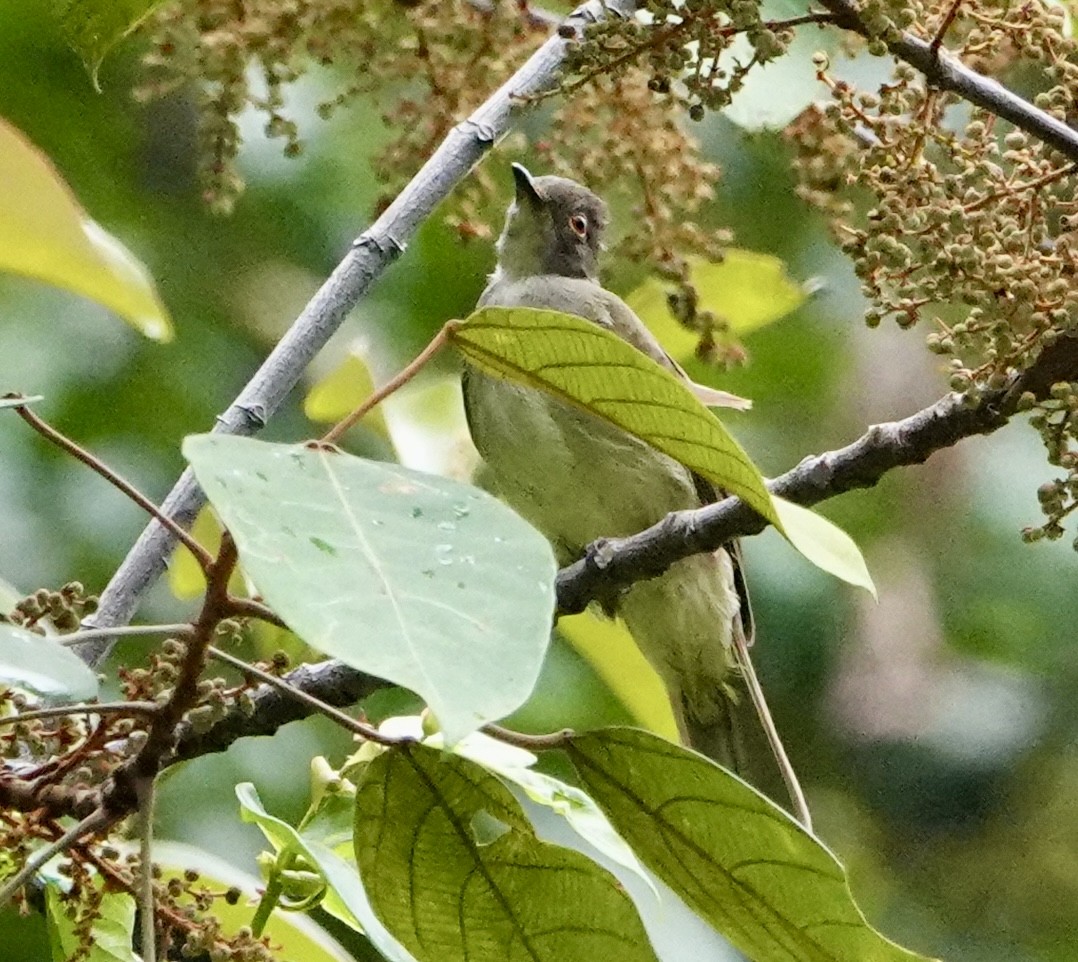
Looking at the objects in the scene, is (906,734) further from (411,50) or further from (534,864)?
(534,864)

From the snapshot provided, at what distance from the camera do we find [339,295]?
1577mm

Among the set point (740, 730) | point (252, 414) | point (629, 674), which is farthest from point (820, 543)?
point (740, 730)

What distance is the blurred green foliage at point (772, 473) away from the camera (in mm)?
3312

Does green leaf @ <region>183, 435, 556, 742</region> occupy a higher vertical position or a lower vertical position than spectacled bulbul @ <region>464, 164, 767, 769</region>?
lower

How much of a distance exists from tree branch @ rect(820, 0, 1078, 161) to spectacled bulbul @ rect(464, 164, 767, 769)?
1.13 metres

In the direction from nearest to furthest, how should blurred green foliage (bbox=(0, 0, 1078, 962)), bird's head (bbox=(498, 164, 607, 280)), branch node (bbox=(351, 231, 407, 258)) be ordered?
branch node (bbox=(351, 231, 407, 258)) → bird's head (bbox=(498, 164, 607, 280)) → blurred green foliage (bbox=(0, 0, 1078, 962))

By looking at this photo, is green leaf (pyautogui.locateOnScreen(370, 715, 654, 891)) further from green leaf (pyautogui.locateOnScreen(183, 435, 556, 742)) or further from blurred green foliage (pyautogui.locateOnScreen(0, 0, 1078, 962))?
blurred green foliage (pyautogui.locateOnScreen(0, 0, 1078, 962))

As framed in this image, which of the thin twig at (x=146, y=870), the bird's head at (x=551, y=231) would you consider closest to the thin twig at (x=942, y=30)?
the thin twig at (x=146, y=870)

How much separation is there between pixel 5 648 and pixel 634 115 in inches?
43.2

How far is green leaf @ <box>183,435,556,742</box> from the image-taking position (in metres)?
0.74

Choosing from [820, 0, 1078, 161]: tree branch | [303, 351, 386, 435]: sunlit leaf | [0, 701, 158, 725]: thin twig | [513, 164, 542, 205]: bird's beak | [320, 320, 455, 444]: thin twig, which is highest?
[513, 164, 542, 205]: bird's beak

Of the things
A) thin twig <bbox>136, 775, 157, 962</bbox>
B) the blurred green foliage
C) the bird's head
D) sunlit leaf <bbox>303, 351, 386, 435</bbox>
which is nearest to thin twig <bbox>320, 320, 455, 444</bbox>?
thin twig <bbox>136, 775, 157, 962</bbox>

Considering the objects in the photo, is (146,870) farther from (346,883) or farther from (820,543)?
(820,543)

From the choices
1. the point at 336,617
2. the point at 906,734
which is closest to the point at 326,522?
the point at 336,617
